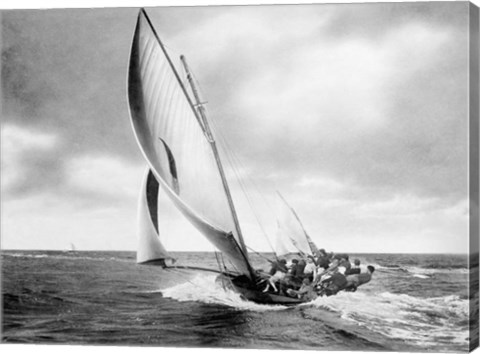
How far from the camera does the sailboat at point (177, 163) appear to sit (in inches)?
368

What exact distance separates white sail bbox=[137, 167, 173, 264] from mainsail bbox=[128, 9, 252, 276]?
0.29 ft

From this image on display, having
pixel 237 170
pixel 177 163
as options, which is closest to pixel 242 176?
pixel 237 170

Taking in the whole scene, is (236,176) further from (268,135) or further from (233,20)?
(233,20)

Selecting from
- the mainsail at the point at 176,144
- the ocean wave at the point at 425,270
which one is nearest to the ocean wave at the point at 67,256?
the mainsail at the point at 176,144

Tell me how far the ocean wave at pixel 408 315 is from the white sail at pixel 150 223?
1.30 meters

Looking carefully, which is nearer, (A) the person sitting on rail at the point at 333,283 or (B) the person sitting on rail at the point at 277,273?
(A) the person sitting on rail at the point at 333,283

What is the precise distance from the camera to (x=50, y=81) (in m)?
9.66

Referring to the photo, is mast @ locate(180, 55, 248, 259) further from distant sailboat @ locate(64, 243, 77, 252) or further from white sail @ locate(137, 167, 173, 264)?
distant sailboat @ locate(64, 243, 77, 252)

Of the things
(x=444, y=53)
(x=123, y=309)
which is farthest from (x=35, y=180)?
(x=444, y=53)

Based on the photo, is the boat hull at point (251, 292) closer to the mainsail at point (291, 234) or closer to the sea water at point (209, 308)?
the sea water at point (209, 308)

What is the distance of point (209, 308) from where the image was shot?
369 inches

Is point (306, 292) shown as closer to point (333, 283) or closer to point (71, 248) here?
point (333, 283)

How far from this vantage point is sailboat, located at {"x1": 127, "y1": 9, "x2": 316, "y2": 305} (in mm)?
9359

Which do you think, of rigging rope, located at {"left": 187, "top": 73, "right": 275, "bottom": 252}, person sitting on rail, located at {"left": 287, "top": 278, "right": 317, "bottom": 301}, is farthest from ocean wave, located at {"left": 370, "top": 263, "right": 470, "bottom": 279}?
rigging rope, located at {"left": 187, "top": 73, "right": 275, "bottom": 252}
